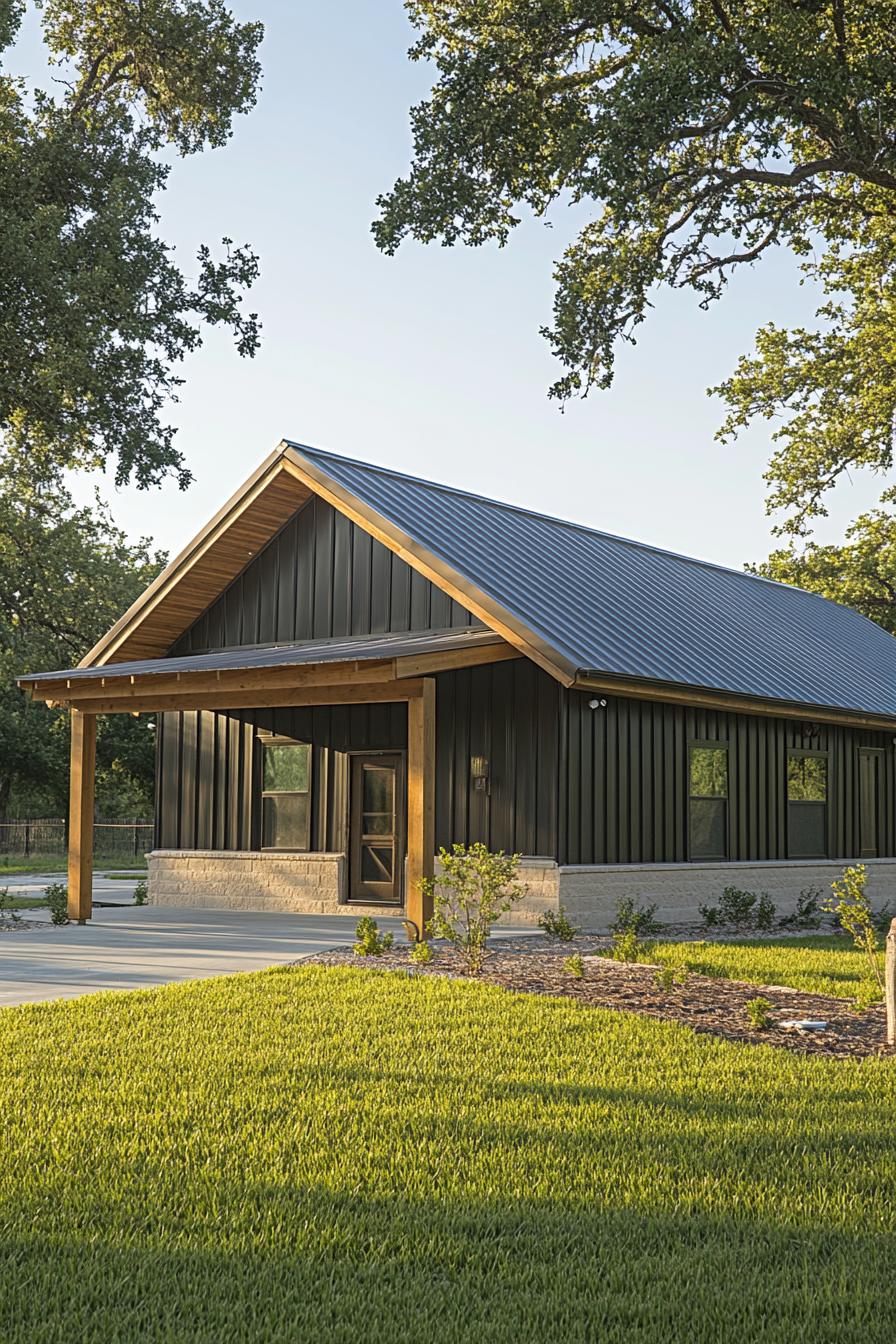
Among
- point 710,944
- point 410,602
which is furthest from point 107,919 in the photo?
point 710,944

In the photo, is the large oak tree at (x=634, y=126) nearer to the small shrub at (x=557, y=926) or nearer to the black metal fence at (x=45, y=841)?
the small shrub at (x=557, y=926)

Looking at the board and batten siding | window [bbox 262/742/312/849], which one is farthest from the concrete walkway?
window [bbox 262/742/312/849]

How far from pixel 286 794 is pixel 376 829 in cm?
169

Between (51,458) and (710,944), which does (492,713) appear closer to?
(710,944)

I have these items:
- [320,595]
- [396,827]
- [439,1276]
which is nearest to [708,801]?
[396,827]

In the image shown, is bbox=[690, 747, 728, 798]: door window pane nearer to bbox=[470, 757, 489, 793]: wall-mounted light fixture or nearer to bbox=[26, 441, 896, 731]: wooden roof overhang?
bbox=[26, 441, 896, 731]: wooden roof overhang

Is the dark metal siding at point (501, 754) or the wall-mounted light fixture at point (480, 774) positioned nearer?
the dark metal siding at point (501, 754)

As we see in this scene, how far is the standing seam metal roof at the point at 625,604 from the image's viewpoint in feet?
59.2

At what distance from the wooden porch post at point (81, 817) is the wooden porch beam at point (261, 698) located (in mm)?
317

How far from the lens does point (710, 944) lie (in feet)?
51.5

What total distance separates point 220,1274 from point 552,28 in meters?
13.3

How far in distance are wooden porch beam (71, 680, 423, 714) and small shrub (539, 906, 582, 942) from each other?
308cm

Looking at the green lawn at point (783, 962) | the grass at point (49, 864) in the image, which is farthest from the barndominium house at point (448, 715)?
the grass at point (49, 864)

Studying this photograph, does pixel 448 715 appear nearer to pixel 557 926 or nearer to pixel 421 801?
pixel 421 801
